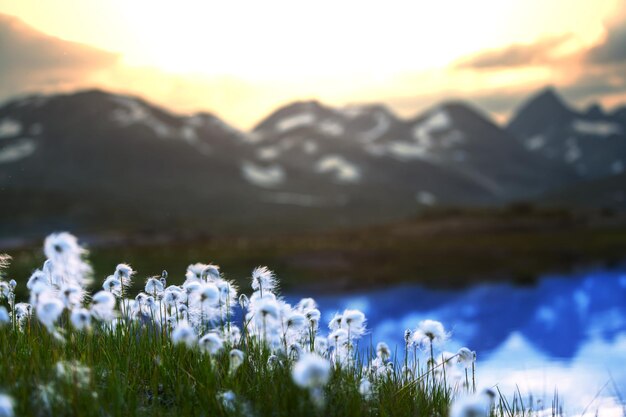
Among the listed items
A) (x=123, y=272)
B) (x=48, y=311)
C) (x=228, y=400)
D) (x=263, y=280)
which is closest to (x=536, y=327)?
(x=263, y=280)

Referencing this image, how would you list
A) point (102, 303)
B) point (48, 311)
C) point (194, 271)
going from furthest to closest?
point (194, 271) → point (102, 303) → point (48, 311)

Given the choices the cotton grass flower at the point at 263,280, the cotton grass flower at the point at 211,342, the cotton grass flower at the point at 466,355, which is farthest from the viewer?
the cotton grass flower at the point at 263,280

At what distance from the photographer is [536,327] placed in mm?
30000

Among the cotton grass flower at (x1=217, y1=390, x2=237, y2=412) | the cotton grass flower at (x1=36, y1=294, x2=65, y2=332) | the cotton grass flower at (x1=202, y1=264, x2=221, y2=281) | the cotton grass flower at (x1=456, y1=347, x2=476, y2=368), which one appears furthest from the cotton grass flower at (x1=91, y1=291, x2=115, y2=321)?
the cotton grass flower at (x1=456, y1=347, x2=476, y2=368)

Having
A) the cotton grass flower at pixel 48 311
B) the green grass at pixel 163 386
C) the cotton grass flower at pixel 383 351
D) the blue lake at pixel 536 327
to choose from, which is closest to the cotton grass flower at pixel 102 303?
the cotton grass flower at pixel 48 311

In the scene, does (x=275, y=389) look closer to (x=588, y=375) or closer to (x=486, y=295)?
(x=588, y=375)

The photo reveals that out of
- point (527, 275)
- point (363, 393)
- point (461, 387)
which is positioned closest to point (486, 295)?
point (527, 275)

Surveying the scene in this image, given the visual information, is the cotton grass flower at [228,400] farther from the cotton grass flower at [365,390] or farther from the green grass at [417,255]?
A: the green grass at [417,255]

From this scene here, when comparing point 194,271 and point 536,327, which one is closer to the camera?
point 194,271

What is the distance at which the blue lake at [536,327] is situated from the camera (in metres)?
15.3

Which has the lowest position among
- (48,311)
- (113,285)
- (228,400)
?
(228,400)

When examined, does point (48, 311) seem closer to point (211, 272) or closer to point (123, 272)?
point (123, 272)

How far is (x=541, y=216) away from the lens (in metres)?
106

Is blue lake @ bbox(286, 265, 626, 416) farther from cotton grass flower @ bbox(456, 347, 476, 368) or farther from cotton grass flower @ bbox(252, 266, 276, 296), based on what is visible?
cotton grass flower @ bbox(252, 266, 276, 296)
